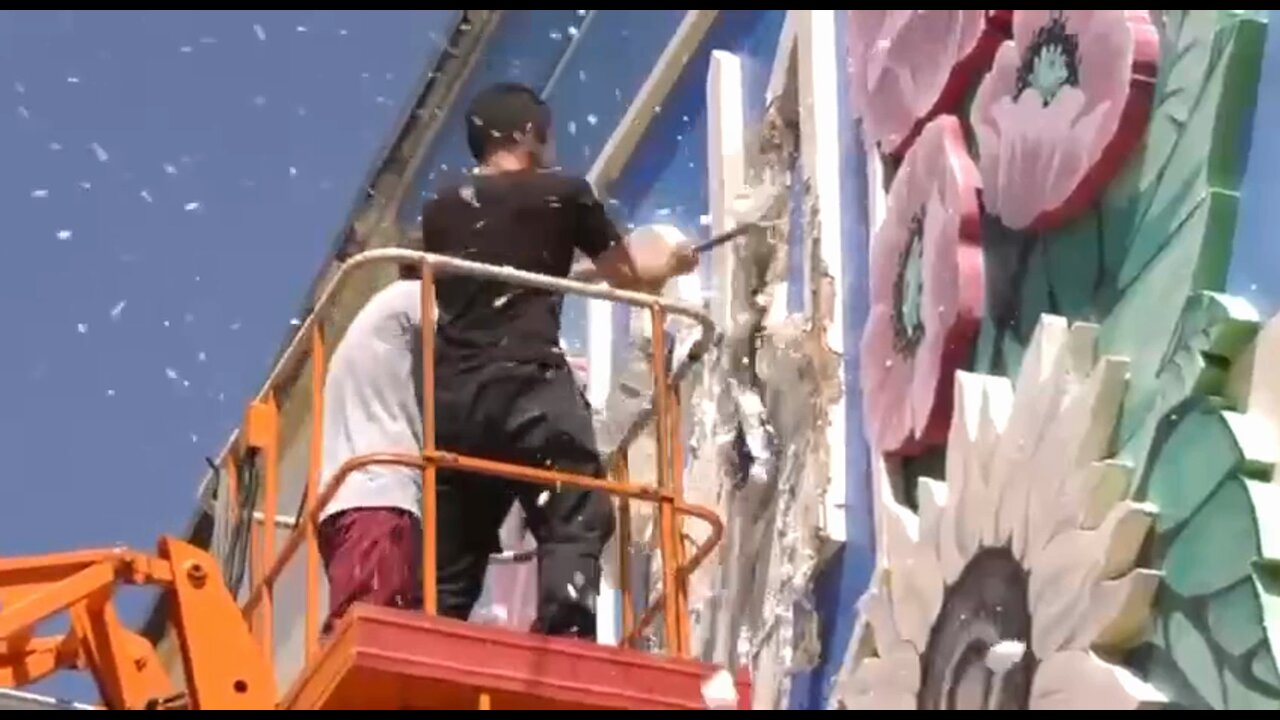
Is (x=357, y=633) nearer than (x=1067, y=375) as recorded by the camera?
Yes

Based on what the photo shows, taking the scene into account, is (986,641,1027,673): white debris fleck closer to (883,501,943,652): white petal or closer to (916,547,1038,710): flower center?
(916,547,1038,710): flower center

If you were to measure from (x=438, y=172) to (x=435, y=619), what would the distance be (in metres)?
5.01

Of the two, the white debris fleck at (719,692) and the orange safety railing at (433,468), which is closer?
the white debris fleck at (719,692)

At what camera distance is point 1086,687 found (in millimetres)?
4086

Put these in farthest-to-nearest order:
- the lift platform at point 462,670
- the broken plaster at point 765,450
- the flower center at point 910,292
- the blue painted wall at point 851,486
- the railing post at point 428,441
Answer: the broken plaster at point 765,450
the blue painted wall at point 851,486
the flower center at point 910,292
the railing post at point 428,441
the lift platform at point 462,670

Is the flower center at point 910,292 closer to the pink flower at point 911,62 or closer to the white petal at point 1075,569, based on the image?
the pink flower at point 911,62

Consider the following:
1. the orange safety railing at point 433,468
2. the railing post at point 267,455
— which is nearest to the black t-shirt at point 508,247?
the orange safety railing at point 433,468

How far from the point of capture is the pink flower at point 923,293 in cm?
481

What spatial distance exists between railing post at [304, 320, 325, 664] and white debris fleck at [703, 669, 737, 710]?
62cm

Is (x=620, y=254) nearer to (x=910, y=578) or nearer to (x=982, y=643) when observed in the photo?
(x=910, y=578)

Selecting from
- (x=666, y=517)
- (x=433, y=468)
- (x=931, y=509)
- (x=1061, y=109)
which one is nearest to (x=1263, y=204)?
(x=1061, y=109)

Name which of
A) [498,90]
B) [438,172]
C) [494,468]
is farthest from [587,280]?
[438,172]

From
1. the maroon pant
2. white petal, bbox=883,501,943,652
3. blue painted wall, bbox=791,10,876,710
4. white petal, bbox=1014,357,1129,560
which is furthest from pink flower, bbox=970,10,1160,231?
the maroon pant

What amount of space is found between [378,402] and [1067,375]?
3.94 ft
